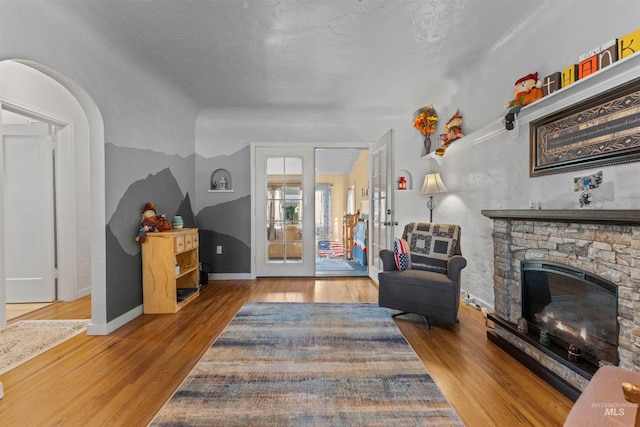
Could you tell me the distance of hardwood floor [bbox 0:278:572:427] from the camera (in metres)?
1.51

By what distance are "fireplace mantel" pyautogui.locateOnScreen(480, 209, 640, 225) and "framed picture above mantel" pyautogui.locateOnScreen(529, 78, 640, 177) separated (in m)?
0.40

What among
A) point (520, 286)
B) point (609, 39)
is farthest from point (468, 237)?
point (609, 39)

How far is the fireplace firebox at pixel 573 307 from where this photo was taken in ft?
5.09

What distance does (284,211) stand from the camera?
4.55 meters

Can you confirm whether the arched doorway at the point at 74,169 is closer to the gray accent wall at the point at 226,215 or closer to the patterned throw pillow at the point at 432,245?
the gray accent wall at the point at 226,215

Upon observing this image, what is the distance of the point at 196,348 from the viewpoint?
7.29ft

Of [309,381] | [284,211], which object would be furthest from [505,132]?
[284,211]

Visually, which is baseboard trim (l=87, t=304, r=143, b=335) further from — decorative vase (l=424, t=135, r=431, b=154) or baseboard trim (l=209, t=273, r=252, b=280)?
decorative vase (l=424, t=135, r=431, b=154)

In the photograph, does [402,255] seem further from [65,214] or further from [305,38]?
[65,214]

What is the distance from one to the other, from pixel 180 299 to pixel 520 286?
3.22m

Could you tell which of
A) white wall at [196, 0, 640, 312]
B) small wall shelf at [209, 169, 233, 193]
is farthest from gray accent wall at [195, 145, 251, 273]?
white wall at [196, 0, 640, 312]

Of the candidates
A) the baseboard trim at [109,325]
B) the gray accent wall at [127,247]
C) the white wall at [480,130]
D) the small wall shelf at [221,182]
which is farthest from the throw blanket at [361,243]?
the baseboard trim at [109,325]

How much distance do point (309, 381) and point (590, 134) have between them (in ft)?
7.63

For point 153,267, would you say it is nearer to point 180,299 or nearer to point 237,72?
point 180,299
